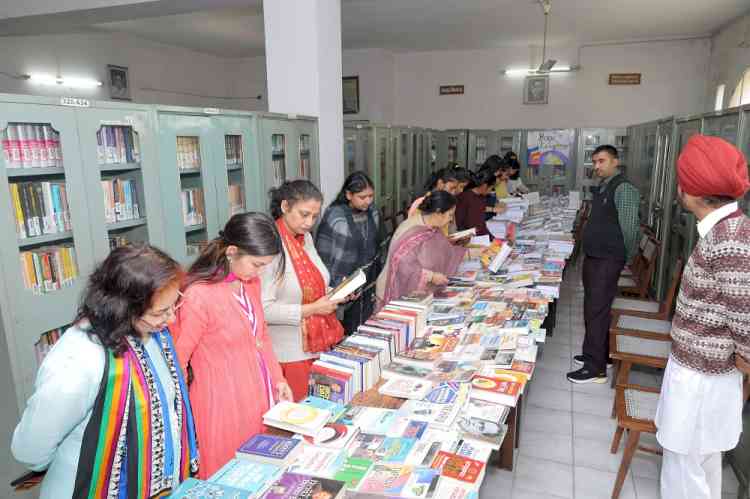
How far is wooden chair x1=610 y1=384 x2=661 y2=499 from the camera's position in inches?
103

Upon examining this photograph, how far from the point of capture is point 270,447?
173 centimetres

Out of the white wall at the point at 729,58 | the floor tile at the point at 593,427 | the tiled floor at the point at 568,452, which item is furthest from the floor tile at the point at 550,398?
the white wall at the point at 729,58

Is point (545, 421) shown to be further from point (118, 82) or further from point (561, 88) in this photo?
point (118, 82)

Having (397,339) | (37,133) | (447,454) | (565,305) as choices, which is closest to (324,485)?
(447,454)

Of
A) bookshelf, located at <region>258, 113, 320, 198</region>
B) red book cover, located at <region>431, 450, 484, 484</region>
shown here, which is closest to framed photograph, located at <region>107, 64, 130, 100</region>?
bookshelf, located at <region>258, 113, 320, 198</region>

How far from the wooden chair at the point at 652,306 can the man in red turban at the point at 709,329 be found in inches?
66.8

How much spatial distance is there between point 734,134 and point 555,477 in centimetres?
246

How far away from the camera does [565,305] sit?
6.16 meters

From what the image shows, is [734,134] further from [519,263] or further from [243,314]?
[243,314]

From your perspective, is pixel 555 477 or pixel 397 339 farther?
pixel 555 477

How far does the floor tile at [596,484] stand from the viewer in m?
2.86

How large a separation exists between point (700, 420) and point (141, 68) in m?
9.83

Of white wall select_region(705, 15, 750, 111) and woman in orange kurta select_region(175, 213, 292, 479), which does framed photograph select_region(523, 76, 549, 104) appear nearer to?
white wall select_region(705, 15, 750, 111)

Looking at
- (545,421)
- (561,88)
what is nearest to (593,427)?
(545,421)
